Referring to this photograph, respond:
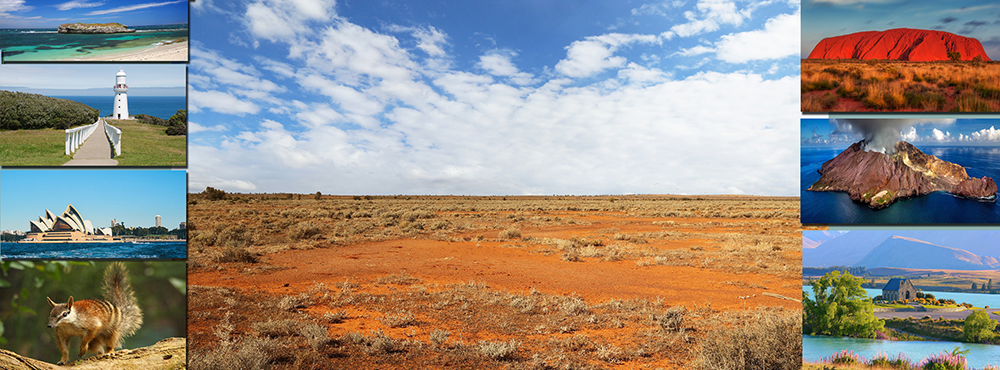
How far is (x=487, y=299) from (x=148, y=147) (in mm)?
4392

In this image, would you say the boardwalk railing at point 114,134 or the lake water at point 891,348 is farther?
the lake water at point 891,348

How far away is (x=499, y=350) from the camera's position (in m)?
4.26

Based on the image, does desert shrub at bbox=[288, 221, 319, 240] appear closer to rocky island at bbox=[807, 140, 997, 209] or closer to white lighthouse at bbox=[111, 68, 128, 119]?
white lighthouse at bbox=[111, 68, 128, 119]

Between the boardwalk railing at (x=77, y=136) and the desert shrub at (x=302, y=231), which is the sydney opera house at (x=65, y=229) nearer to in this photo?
the boardwalk railing at (x=77, y=136)

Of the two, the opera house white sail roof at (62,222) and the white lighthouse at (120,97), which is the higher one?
the white lighthouse at (120,97)

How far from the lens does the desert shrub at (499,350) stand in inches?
167

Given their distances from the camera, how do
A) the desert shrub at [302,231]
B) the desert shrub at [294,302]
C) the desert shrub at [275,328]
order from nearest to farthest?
the desert shrub at [275,328]
the desert shrub at [294,302]
the desert shrub at [302,231]

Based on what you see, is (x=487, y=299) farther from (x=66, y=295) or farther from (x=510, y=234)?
(x=510, y=234)

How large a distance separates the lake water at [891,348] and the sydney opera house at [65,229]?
22.3 feet

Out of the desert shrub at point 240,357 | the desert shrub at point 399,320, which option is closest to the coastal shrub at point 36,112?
the desert shrub at point 240,357

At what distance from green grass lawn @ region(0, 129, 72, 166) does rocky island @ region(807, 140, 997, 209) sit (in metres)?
7.32

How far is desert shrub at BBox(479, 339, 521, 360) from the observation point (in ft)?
14.0

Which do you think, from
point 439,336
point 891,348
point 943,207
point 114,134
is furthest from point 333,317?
point 943,207

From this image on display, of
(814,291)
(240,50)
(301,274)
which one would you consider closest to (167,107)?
(240,50)
